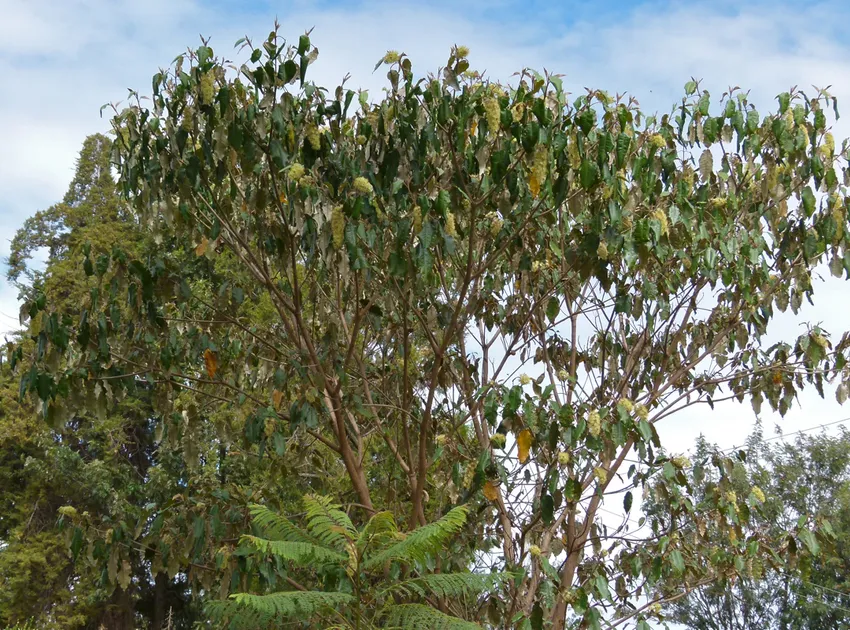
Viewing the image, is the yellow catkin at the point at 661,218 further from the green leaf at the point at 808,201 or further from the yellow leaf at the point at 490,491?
the yellow leaf at the point at 490,491

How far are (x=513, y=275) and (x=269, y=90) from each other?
7.67ft

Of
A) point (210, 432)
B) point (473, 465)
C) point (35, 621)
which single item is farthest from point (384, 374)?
point (35, 621)

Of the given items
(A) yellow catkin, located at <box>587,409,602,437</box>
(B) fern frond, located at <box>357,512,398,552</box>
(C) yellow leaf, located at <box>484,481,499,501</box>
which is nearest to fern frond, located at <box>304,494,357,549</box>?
(B) fern frond, located at <box>357,512,398,552</box>

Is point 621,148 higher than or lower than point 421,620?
higher

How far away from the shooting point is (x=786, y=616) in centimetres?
1886

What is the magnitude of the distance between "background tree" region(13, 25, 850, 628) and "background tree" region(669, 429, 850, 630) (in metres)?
12.0

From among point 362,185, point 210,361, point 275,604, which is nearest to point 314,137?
point 362,185

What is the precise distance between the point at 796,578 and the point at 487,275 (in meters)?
15.5

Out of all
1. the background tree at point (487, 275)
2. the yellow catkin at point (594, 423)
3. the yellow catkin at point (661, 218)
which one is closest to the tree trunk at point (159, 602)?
the background tree at point (487, 275)

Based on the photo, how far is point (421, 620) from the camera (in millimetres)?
4023

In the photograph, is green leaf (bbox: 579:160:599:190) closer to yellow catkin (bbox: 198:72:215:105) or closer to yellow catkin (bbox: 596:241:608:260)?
yellow catkin (bbox: 596:241:608:260)

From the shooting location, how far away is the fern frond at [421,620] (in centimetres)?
394

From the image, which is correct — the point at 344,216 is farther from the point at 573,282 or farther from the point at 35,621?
the point at 35,621

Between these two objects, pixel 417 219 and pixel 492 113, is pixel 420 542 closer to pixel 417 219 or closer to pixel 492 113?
pixel 417 219
